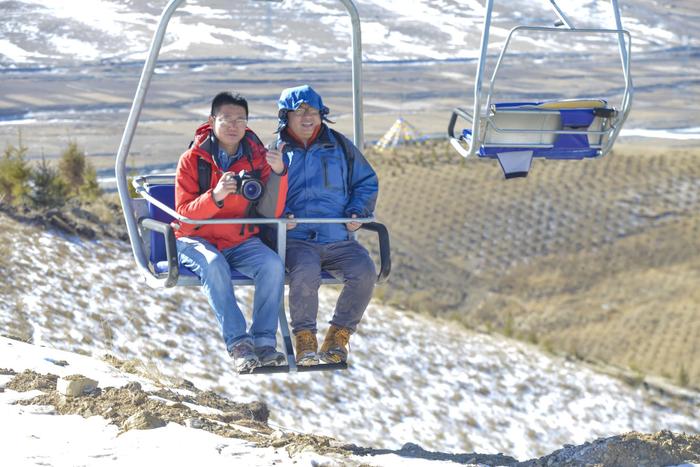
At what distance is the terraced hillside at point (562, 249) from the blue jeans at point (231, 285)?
471 inches

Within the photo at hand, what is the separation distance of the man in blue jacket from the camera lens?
0.40 meters

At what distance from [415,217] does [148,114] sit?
38471mm

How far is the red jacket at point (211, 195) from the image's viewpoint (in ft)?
20.1

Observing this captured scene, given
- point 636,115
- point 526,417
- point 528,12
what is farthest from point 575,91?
point 526,417

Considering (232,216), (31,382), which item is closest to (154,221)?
(232,216)

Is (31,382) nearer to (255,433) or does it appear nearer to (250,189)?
(255,433)

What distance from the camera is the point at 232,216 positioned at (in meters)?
6.32

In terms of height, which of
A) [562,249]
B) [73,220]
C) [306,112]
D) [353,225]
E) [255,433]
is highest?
[306,112]

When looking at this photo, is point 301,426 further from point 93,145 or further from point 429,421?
point 93,145

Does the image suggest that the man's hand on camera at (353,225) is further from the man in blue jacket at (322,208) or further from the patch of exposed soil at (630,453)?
the patch of exposed soil at (630,453)

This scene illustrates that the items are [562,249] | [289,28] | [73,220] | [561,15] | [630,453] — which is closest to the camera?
[630,453]

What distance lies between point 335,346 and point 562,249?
898 inches

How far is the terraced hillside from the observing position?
22.7 meters

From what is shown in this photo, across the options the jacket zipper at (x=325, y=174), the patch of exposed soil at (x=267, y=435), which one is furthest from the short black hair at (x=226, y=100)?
the patch of exposed soil at (x=267, y=435)
